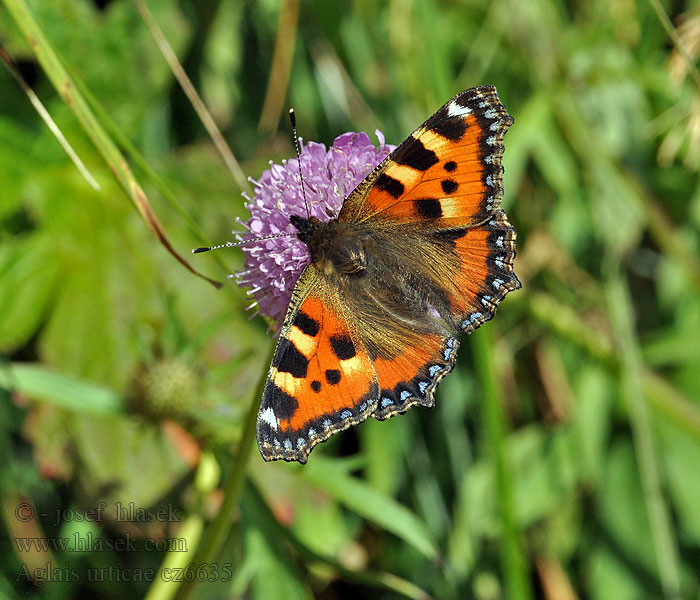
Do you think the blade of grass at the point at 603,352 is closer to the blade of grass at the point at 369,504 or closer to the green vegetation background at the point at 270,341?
the green vegetation background at the point at 270,341

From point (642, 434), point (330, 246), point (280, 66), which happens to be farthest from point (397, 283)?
point (280, 66)

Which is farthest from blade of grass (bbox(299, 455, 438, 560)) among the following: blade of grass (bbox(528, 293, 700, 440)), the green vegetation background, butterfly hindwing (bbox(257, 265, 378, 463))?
blade of grass (bbox(528, 293, 700, 440))

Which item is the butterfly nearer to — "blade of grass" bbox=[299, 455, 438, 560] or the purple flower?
the purple flower

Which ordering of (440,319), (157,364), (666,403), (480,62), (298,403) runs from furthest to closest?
1. (480,62)
2. (666,403)
3. (157,364)
4. (440,319)
5. (298,403)

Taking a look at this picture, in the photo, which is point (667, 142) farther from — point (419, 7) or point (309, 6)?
point (309, 6)

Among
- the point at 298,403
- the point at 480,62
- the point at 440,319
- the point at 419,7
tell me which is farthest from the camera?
the point at 480,62

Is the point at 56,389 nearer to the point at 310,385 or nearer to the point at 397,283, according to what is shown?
the point at 310,385

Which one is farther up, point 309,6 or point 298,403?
point 309,6

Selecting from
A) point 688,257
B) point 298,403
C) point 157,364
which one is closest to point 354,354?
point 298,403
